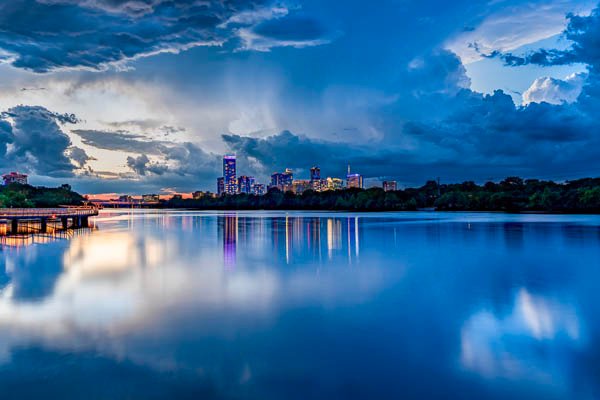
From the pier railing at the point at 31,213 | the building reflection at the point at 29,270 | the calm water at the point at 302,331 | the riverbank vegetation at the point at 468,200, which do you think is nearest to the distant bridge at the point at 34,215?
the pier railing at the point at 31,213

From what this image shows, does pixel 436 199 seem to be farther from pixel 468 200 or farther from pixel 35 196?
pixel 35 196

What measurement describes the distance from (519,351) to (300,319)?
4.89 m

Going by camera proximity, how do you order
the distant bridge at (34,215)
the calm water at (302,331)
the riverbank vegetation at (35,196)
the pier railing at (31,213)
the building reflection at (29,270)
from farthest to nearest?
the riverbank vegetation at (35,196)
the distant bridge at (34,215)
the pier railing at (31,213)
the building reflection at (29,270)
the calm water at (302,331)

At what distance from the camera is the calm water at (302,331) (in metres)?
6.84

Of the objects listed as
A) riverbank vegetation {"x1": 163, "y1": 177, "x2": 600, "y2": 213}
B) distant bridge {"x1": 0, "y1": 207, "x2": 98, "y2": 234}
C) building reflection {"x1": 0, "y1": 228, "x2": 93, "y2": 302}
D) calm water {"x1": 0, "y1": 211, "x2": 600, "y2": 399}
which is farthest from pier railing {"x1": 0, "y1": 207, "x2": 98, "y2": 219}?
riverbank vegetation {"x1": 163, "y1": 177, "x2": 600, "y2": 213}

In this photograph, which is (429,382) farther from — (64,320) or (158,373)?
(64,320)

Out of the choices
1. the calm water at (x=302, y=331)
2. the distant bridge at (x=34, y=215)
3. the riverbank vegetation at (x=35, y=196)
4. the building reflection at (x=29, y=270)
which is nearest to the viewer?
the calm water at (x=302, y=331)

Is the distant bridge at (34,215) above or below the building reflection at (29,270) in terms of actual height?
above

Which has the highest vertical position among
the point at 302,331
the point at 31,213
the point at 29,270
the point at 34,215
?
the point at 31,213

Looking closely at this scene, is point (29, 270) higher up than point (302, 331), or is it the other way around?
point (29, 270)

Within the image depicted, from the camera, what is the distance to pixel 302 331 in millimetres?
9656

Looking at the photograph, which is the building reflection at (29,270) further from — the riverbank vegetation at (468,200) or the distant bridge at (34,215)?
the riverbank vegetation at (468,200)

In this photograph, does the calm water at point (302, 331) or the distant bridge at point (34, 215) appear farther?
the distant bridge at point (34, 215)

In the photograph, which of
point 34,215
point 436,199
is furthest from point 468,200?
point 34,215
